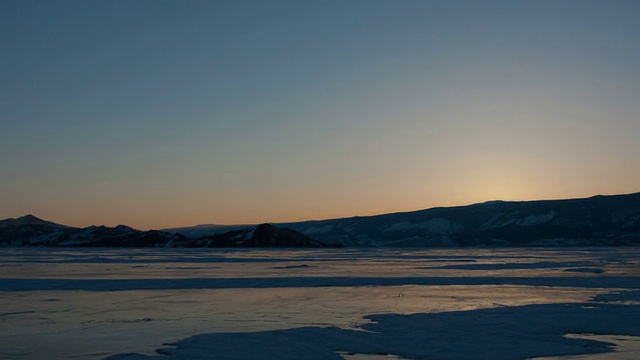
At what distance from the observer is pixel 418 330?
12.5 m

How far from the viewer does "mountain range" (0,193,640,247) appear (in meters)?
120

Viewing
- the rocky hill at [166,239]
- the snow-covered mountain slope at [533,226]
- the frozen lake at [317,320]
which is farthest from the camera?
the snow-covered mountain slope at [533,226]

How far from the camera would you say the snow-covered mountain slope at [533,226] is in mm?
158500

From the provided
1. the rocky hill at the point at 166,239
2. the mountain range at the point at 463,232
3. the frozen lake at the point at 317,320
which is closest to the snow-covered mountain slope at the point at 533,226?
Result: the mountain range at the point at 463,232

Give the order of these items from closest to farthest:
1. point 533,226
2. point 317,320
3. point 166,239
Answer: point 317,320 < point 166,239 < point 533,226

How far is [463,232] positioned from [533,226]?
20.0 metres

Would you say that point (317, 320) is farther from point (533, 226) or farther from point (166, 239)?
point (533, 226)

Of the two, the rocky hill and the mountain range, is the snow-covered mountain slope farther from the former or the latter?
the rocky hill

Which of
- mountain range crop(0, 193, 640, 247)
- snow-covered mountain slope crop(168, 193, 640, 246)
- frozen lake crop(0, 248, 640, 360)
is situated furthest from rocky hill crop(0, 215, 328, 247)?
frozen lake crop(0, 248, 640, 360)

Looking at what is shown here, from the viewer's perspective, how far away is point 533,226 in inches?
6919

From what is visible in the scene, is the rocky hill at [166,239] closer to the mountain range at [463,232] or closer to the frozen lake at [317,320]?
the mountain range at [463,232]

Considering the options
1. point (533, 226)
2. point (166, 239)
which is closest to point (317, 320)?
point (166, 239)

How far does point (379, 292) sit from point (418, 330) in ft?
27.3

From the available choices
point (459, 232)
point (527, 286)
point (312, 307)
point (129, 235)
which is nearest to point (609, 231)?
point (459, 232)
